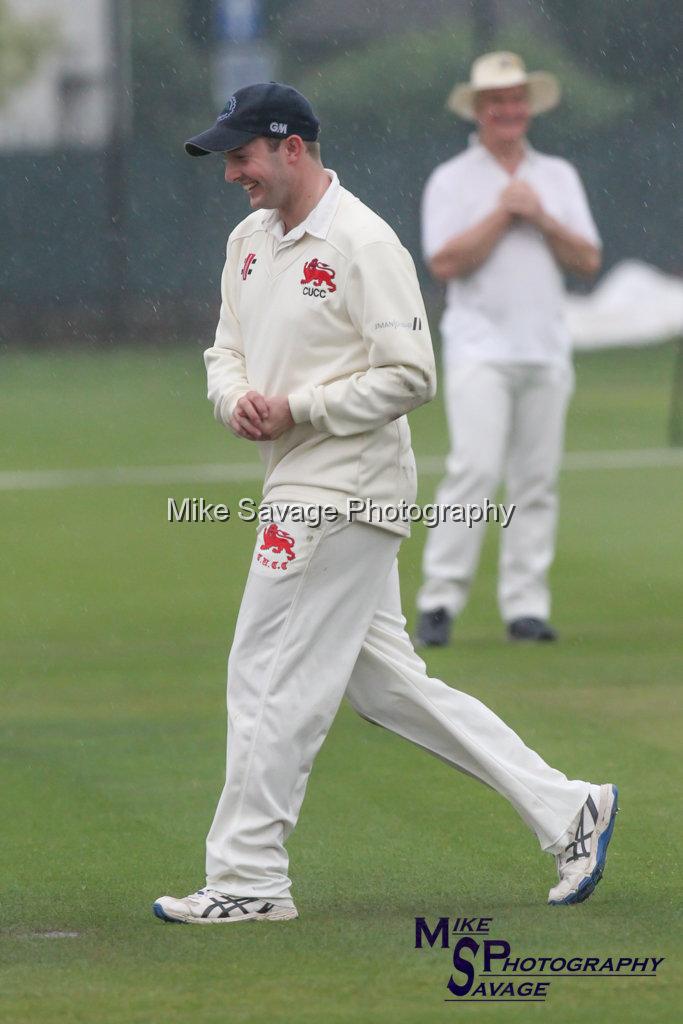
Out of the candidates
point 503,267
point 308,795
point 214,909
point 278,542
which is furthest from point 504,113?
point 214,909

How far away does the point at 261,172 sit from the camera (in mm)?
4844

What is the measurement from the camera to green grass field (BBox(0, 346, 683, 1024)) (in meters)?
4.30

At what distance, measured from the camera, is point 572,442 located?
16.6 meters

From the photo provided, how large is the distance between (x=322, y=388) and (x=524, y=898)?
4.52ft

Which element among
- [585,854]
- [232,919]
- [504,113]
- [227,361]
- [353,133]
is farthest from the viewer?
[353,133]

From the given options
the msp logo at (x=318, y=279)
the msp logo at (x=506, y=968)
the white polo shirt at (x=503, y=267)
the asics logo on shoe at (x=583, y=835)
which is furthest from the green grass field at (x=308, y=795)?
the msp logo at (x=318, y=279)

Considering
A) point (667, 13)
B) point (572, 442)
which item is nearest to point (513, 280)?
point (572, 442)

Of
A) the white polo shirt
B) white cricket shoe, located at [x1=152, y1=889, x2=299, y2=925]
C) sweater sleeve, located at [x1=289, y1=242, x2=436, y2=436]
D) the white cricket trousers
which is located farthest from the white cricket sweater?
the white polo shirt

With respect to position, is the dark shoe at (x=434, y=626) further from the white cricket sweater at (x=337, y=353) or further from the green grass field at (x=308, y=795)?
the white cricket sweater at (x=337, y=353)

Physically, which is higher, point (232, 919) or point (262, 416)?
point (262, 416)

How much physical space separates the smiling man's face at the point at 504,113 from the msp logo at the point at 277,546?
435 centimetres

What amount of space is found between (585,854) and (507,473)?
4.13 meters

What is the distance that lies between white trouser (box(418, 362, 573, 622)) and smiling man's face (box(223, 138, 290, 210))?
11.8 ft

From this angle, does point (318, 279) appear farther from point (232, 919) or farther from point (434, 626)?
point (434, 626)
